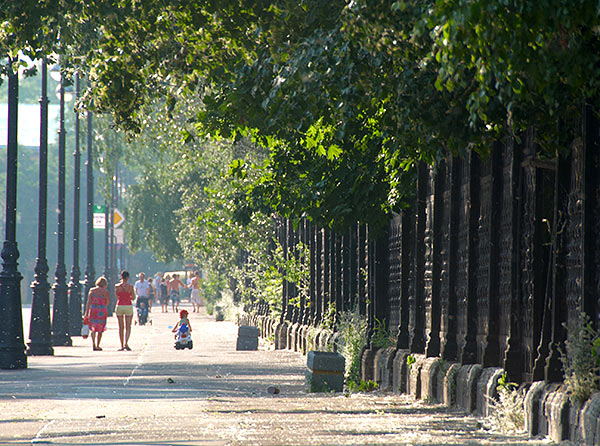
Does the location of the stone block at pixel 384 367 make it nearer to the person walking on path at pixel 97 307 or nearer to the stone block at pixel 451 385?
the stone block at pixel 451 385

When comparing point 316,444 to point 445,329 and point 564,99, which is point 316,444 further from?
point 445,329

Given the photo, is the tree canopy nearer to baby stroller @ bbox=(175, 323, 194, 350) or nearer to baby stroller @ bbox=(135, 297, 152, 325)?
baby stroller @ bbox=(175, 323, 194, 350)

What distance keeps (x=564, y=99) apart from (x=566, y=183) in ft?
4.13

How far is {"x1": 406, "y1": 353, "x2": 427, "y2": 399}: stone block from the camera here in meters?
14.9

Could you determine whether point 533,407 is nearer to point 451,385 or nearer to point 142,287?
point 451,385

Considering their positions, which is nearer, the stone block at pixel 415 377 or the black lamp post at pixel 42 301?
the stone block at pixel 415 377

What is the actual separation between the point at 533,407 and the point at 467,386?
242 cm

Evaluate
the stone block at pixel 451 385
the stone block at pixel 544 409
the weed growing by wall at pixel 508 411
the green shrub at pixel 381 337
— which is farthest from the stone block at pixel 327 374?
the stone block at pixel 544 409

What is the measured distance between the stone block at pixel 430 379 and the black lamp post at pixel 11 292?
8.41 meters

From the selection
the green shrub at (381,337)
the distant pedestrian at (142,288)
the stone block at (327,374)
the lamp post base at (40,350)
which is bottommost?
the lamp post base at (40,350)

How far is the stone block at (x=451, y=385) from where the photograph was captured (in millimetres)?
13430

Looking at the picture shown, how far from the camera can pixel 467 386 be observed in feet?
42.4

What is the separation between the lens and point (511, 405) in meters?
10.9

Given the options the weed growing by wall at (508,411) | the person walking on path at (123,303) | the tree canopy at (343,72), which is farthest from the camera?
the person walking on path at (123,303)
